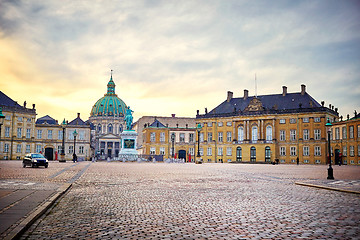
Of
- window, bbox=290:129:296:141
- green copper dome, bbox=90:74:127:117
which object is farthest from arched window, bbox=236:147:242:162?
green copper dome, bbox=90:74:127:117

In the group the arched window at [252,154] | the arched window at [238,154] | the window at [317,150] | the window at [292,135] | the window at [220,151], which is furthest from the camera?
the window at [220,151]

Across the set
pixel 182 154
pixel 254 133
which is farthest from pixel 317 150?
pixel 182 154

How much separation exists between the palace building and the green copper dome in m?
83.9

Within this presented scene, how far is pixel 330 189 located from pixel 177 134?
7786 centimetres

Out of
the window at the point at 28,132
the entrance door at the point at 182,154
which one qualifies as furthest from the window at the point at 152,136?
the window at the point at 28,132

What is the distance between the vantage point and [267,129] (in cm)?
7188

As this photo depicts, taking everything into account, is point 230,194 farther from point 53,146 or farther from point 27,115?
point 53,146

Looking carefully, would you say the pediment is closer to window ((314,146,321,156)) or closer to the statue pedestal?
window ((314,146,321,156))

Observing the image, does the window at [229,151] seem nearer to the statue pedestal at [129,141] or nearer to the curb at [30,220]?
the statue pedestal at [129,141]

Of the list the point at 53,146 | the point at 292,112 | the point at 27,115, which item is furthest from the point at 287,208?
the point at 53,146

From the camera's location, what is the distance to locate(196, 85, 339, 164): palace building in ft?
219

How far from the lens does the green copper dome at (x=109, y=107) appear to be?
157250 mm

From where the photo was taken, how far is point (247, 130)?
7344 cm

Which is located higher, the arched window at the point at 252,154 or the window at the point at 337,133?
the window at the point at 337,133
